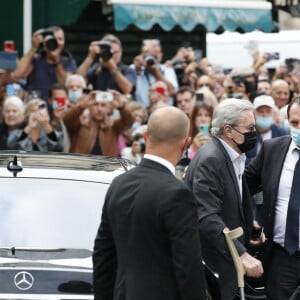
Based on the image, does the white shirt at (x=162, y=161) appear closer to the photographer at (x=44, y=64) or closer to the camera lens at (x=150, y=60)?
the photographer at (x=44, y=64)

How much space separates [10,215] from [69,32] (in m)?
13.2

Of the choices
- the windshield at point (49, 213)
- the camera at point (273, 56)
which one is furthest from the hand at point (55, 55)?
the windshield at point (49, 213)

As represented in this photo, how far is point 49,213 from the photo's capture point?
7.04 m

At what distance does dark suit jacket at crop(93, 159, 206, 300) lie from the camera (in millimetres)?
5461

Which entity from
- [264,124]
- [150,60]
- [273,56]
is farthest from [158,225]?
[273,56]

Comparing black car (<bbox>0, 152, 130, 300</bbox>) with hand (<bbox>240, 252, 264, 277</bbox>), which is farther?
hand (<bbox>240, 252, 264, 277</bbox>)

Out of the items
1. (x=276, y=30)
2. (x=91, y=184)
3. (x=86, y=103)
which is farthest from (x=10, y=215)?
(x=276, y=30)

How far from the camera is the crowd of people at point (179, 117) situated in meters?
7.49

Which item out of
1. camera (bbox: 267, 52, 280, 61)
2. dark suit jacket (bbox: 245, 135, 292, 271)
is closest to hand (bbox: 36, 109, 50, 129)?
dark suit jacket (bbox: 245, 135, 292, 271)

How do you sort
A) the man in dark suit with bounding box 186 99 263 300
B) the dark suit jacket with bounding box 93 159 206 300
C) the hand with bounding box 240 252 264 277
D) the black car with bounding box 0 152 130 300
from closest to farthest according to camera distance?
1. the dark suit jacket with bounding box 93 159 206 300
2. the black car with bounding box 0 152 130 300
3. the hand with bounding box 240 252 264 277
4. the man in dark suit with bounding box 186 99 263 300

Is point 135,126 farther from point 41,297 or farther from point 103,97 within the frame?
point 41,297

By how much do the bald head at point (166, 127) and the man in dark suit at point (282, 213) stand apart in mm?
2204

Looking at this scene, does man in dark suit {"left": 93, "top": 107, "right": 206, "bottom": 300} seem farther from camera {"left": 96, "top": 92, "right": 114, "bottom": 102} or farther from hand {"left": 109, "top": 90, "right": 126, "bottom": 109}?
hand {"left": 109, "top": 90, "right": 126, "bottom": 109}

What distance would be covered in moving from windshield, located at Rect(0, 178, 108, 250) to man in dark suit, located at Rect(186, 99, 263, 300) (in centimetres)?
64
